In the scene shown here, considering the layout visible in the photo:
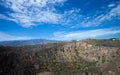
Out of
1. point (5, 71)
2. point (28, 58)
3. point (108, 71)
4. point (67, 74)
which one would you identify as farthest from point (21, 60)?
point (108, 71)

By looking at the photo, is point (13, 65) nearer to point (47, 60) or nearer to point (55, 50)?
point (47, 60)

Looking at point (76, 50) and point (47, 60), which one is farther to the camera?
point (76, 50)

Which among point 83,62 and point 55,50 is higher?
point 55,50

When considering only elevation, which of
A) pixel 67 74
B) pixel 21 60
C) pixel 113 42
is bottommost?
pixel 67 74

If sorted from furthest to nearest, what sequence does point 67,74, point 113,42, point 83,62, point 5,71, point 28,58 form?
point 113,42
point 83,62
point 28,58
point 67,74
point 5,71

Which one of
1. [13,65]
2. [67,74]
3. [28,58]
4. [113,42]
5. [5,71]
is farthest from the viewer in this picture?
[113,42]

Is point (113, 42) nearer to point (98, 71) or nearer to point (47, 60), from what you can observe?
point (98, 71)
